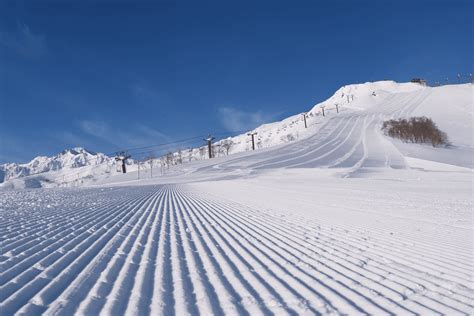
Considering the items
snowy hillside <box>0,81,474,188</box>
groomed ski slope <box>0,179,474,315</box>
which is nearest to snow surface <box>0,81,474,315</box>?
groomed ski slope <box>0,179,474,315</box>

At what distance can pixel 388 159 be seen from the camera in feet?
176

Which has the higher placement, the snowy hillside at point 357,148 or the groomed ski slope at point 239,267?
the snowy hillside at point 357,148

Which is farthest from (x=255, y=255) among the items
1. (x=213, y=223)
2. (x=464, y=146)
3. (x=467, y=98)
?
(x=467, y=98)

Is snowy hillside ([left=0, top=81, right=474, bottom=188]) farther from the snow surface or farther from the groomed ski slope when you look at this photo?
the groomed ski slope

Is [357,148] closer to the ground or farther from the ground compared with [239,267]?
farther from the ground

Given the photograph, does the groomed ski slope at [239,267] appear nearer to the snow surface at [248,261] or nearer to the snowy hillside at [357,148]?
the snow surface at [248,261]

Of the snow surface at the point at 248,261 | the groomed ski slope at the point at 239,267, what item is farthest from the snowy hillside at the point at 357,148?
the groomed ski slope at the point at 239,267

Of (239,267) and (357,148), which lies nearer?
(239,267)

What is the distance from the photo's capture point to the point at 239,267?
21.4ft

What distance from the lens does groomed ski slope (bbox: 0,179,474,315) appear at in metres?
4.59

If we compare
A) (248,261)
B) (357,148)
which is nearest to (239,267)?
(248,261)

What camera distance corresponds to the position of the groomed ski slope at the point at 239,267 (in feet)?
15.1

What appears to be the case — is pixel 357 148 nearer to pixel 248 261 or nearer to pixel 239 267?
pixel 248 261

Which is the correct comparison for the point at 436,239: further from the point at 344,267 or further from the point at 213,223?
the point at 213,223
